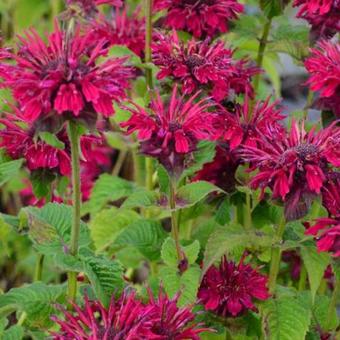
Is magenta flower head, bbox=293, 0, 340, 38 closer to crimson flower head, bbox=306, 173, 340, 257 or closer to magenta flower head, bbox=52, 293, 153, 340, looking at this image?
crimson flower head, bbox=306, 173, 340, 257

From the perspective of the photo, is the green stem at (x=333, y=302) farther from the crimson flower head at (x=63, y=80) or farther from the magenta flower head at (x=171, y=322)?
the crimson flower head at (x=63, y=80)

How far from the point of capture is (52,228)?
116 cm

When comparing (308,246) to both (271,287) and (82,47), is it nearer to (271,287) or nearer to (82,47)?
(271,287)

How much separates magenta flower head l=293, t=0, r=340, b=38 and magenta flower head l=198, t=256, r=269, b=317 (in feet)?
1.43

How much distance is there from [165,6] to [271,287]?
53cm

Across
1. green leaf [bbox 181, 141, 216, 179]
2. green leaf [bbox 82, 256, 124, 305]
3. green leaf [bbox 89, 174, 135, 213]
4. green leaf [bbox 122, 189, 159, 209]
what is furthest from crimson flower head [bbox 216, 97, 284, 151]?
green leaf [bbox 89, 174, 135, 213]

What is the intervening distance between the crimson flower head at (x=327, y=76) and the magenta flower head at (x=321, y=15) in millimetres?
64

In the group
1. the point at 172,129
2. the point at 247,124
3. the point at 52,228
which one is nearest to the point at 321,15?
the point at 247,124

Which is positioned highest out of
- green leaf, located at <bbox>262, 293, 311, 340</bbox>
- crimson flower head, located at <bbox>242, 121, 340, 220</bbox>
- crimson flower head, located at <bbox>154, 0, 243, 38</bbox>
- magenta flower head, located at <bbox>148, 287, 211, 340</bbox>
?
crimson flower head, located at <bbox>154, 0, 243, 38</bbox>

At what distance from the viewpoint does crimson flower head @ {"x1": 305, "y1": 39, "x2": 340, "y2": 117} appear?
1.23m

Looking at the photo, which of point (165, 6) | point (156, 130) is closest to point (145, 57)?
point (165, 6)

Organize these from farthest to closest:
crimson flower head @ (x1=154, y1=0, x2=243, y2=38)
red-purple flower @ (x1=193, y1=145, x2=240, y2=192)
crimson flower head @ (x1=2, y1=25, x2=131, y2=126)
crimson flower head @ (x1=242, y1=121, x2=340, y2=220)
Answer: crimson flower head @ (x1=154, y1=0, x2=243, y2=38), red-purple flower @ (x1=193, y1=145, x2=240, y2=192), crimson flower head @ (x1=242, y1=121, x2=340, y2=220), crimson flower head @ (x1=2, y1=25, x2=131, y2=126)

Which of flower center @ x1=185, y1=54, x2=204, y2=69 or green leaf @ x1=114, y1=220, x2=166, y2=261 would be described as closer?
flower center @ x1=185, y1=54, x2=204, y2=69

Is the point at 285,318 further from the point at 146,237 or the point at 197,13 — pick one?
the point at 197,13
